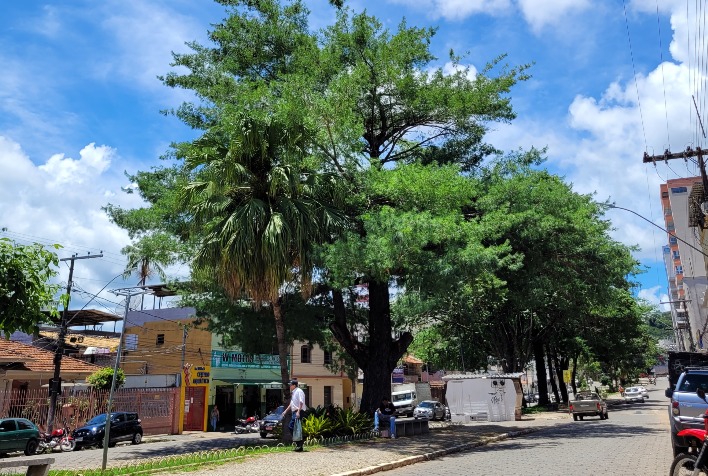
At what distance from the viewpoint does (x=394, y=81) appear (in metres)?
19.6

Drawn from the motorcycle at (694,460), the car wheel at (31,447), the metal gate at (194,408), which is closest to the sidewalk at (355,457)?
the motorcycle at (694,460)

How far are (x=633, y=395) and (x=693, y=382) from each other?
55.0 m

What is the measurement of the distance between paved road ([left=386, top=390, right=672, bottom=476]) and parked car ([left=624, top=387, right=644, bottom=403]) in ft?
151

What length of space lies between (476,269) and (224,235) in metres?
7.07

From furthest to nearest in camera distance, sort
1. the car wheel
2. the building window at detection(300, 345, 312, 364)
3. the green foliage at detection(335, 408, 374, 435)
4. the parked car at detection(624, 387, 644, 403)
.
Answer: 1. the parked car at detection(624, 387, 644, 403)
2. the building window at detection(300, 345, 312, 364)
3. the car wheel
4. the green foliage at detection(335, 408, 374, 435)

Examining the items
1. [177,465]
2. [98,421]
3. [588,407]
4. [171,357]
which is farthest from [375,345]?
[171,357]

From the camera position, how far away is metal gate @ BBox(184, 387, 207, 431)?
37312mm

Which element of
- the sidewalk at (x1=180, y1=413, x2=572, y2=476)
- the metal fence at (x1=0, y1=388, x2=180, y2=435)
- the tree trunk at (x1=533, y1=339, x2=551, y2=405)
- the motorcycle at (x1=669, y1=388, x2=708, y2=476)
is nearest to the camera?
the motorcycle at (x1=669, y1=388, x2=708, y2=476)

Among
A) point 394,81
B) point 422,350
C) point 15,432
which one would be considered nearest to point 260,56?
point 394,81

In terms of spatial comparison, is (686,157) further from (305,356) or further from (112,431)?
(305,356)

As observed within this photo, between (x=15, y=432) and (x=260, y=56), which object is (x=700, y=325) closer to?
(x=260, y=56)

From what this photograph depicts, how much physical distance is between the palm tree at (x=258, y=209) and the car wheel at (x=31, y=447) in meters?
12.5

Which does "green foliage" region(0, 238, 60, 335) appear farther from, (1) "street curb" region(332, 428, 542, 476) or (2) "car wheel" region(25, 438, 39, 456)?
(2) "car wheel" region(25, 438, 39, 456)

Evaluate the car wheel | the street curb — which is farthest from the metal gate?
the street curb
